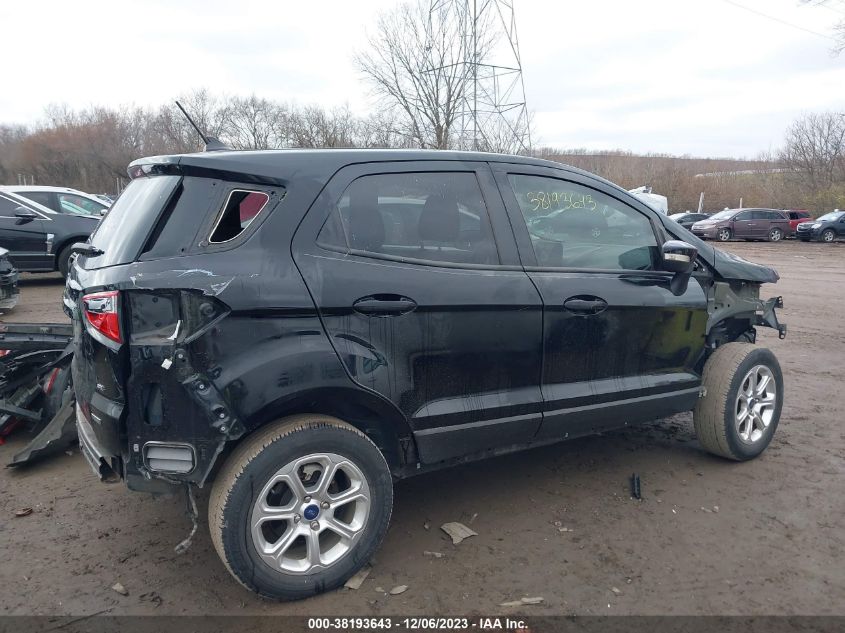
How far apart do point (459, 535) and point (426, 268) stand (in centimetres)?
135

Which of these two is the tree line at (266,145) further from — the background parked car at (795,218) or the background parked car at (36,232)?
the background parked car at (36,232)

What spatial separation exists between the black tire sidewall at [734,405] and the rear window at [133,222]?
3.36m

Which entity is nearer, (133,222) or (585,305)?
(133,222)

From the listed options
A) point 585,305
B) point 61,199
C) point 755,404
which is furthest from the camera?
point 61,199

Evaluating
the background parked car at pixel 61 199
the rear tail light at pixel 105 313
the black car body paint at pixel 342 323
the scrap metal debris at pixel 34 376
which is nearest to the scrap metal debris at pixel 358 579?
the black car body paint at pixel 342 323

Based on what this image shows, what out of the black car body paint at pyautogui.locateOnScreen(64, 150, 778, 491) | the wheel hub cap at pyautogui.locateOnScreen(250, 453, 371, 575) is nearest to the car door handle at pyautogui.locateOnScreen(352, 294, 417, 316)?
the black car body paint at pyautogui.locateOnScreen(64, 150, 778, 491)

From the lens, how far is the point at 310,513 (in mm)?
2750

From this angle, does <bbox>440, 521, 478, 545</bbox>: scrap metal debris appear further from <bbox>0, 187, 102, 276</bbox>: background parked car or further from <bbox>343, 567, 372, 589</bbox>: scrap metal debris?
<bbox>0, 187, 102, 276</bbox>: background parked car

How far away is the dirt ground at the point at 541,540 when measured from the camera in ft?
9.07

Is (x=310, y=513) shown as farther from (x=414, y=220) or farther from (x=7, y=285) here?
(x=7, y=285)

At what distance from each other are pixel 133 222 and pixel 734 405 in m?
3.51

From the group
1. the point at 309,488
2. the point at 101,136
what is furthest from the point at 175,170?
the point at 101,136

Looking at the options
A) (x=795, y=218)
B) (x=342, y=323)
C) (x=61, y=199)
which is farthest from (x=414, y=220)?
(x=795, y=218)

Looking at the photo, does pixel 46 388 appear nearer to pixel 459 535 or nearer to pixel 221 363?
pixel 221 363
